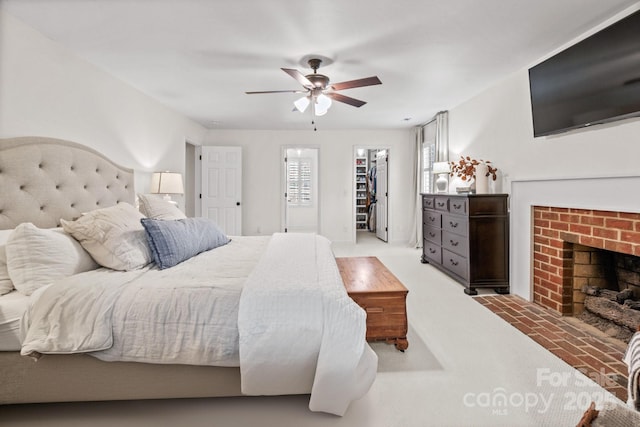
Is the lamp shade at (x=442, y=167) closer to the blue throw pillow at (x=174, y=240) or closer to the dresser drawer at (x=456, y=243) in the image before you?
Answer: the dresser drawer at (x=456, y=243)


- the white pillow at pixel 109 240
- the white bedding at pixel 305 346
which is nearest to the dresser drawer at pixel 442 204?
the white bedding at pixel 305 346

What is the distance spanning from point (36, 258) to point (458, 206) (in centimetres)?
384

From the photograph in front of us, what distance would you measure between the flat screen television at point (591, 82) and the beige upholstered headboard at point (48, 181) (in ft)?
13.2

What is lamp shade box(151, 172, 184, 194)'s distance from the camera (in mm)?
3961

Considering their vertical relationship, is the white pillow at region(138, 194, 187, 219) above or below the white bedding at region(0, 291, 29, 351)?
above

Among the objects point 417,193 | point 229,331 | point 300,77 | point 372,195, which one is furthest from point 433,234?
point 372,195

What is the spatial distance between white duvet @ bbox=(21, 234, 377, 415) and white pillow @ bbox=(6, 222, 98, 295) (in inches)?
A: 6.8

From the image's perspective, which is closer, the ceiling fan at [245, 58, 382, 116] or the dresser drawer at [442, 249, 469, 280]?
the ceiling fan at [245, 58, 382, 116]

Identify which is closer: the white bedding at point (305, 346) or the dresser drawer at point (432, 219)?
the white bedding at point (305, 346)

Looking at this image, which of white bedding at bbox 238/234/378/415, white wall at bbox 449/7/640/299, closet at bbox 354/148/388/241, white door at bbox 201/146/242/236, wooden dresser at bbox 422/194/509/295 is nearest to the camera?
white bedding at bbox 238/234/378/415

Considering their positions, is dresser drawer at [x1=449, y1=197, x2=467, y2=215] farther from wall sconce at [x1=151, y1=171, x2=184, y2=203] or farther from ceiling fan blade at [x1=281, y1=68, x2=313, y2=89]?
wall sconce at [x1=151, y1=171, x2=184, y2=203]

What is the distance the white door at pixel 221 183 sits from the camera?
6234mm

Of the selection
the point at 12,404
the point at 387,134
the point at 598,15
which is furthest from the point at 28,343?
the point at 387,134

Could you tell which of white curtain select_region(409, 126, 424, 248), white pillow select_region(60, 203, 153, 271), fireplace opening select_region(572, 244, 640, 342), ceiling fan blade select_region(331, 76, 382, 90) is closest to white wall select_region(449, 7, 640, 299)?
fireplace opening select_region(572, 244, 640, 342)
